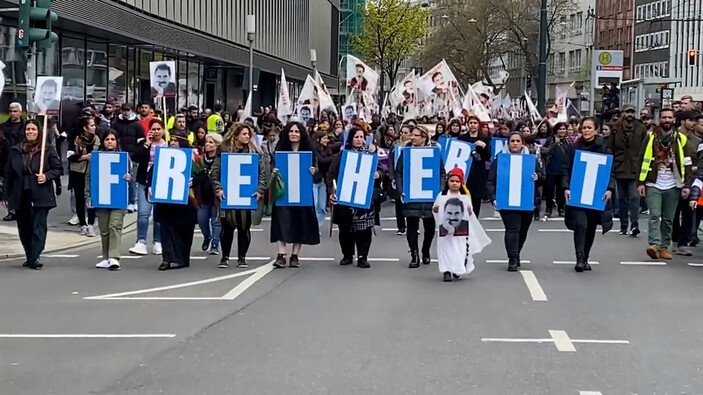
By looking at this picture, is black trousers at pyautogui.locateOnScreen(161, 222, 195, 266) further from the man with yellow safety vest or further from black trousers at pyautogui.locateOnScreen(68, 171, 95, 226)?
the man with yellow safety vest

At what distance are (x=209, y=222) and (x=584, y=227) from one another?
5079mm

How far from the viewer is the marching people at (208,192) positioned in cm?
1484

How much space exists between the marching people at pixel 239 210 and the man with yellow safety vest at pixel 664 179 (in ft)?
16.2

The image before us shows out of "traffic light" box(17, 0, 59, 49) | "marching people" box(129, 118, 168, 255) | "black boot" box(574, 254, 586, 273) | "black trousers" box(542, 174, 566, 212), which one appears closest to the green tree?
"black trousers" box(542, 174, 566, 212)

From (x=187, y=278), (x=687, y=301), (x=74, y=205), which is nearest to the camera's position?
(x=687, y=301)

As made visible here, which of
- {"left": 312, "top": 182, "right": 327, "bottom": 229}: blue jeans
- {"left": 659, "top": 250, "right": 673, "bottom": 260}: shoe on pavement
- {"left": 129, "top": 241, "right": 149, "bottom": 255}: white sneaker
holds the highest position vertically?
{"left": 312, "top": 182, "right": 327, "bottom": 229}: blue jeans

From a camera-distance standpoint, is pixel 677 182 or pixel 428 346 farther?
pixel 677 182

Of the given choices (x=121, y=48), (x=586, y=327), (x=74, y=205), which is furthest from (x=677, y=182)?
(x=121, y=48)

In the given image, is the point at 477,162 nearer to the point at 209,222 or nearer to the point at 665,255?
the point at 665,255

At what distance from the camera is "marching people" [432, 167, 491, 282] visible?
13180mm

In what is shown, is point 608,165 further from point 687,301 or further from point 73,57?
point 73,57

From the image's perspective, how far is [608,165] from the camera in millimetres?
14445

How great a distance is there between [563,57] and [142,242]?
10422 centimetres

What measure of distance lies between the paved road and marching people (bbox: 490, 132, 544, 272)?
0.29 m
